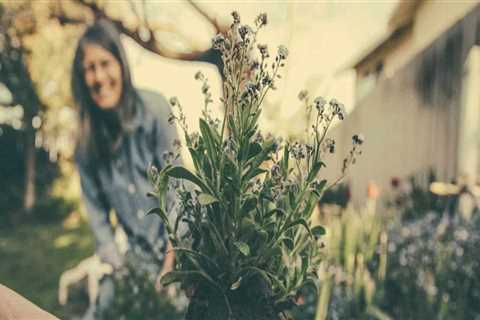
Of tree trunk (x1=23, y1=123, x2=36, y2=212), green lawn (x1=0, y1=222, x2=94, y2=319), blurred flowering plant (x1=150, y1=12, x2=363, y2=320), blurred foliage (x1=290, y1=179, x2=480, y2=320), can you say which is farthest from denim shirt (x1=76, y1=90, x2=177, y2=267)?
blurred flowering plant (x1=150, y1=12, x2=363, y2=320)

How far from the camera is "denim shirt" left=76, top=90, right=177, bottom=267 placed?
3.65 m

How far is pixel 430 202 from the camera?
3637 mm

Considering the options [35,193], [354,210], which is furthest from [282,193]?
[35,193]

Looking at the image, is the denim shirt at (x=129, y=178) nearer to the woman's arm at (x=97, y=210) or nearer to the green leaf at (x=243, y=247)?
the woman's arm at (x=97, y=210)

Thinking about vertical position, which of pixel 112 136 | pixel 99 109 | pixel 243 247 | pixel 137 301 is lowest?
pixel 137 301

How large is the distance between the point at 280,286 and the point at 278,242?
12cm

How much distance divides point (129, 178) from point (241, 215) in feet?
7.38

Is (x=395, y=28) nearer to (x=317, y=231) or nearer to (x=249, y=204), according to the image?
(x=317, y=231)

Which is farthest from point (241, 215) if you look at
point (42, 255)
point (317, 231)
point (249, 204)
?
point (42, 255)

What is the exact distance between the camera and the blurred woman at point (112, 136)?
3.65 metres

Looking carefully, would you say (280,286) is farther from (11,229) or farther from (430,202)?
(11,229)

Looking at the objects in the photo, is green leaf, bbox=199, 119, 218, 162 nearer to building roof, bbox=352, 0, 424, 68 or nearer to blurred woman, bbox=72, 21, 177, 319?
blurred woman, bbox=72, 21, 177, 319

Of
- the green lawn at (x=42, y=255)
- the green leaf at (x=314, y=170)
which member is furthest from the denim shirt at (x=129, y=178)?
the green leaf at (x=314, y=170)

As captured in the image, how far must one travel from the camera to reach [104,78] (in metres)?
3.68
